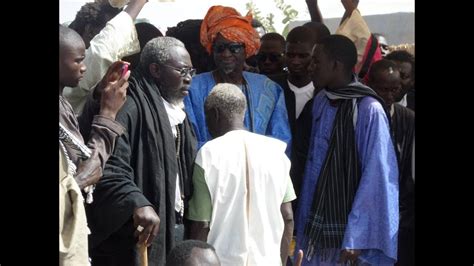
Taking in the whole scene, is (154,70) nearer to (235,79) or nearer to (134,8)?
(134,8)

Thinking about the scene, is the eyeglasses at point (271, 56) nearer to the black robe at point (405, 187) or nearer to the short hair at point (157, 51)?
the black robe at point (405, 187)

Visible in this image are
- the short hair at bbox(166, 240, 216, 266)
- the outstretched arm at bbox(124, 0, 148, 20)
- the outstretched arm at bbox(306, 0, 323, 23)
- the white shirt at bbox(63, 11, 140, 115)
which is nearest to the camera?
the short hair at bbox(166, 240, 216, 266)

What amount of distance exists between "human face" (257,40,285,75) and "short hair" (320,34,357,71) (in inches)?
23.3

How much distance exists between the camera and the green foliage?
6.98 m

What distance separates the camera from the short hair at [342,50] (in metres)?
6.38

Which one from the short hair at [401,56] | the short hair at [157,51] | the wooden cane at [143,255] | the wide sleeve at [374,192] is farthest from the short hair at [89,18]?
the short hair at [401,56]

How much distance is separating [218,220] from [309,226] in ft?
3.21

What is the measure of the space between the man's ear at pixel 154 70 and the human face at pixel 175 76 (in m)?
0.02

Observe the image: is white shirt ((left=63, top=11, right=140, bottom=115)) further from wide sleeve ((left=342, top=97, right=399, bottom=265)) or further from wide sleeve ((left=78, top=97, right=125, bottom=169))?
wide sleeve ((left=342, top=97, right=399, bottom=265))

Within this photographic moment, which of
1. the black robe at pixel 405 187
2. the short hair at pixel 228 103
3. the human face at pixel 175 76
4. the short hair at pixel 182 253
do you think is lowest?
the black robe at pixel 405 187

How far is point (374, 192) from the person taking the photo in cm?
629

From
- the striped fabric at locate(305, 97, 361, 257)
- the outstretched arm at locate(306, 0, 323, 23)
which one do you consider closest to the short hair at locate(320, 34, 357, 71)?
the striped fabric at locate(305, 97, 361, 257)
